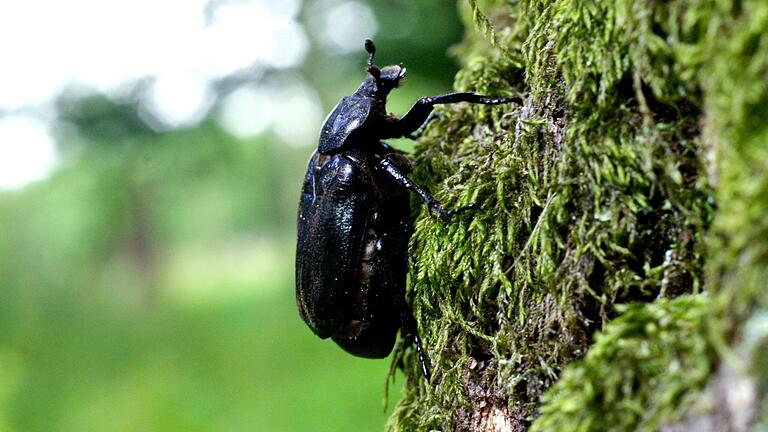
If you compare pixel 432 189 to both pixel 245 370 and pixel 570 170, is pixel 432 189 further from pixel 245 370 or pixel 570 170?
pixel 245 370

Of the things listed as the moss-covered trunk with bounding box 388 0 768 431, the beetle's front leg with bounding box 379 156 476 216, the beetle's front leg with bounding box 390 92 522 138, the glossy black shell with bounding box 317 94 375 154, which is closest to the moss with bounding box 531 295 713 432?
the moss-covered trunk with bounding box 388 0 768 431

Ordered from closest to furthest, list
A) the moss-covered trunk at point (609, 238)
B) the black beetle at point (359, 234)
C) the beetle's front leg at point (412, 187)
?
the moss-covered trunk at point (609, 238), the beetle's front leg at point (412, 187), the black beetle at point (359, 234)

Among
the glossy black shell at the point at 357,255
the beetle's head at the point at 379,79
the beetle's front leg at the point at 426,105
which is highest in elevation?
the beetle's head at the point at 379,79

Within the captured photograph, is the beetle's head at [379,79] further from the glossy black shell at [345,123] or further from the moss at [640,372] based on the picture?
the moss at [640,372]

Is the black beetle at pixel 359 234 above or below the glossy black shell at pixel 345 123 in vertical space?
below

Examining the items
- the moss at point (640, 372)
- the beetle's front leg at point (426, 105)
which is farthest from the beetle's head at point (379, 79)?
the moss at point (640, 372)

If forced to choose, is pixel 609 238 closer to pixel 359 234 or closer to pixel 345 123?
pixel 359 234
